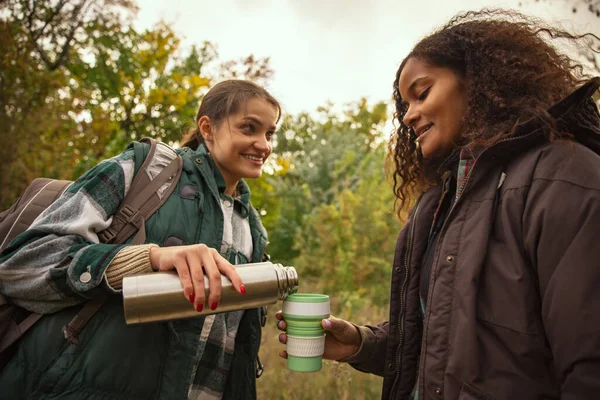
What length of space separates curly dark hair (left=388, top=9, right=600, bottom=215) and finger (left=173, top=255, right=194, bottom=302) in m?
1.11

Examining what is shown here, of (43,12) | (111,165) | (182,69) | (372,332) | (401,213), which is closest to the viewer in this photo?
(111,165)

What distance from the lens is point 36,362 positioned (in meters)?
1.51

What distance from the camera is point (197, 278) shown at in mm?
1368

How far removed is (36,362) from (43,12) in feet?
29.1

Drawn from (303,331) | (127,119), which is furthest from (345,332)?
(127,119)

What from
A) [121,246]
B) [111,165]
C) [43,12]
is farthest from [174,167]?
[43,12]

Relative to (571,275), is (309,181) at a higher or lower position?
lower

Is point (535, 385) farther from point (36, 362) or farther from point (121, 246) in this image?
point (36, 362)

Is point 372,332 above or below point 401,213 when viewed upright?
below

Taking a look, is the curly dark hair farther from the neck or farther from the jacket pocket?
the neck

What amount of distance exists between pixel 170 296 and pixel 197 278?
10 centimetres

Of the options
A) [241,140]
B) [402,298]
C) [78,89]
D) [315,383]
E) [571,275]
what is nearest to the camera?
[571,275]

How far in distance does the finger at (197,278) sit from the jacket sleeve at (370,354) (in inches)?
40.5

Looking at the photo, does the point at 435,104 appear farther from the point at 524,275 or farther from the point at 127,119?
the point at 127,119
